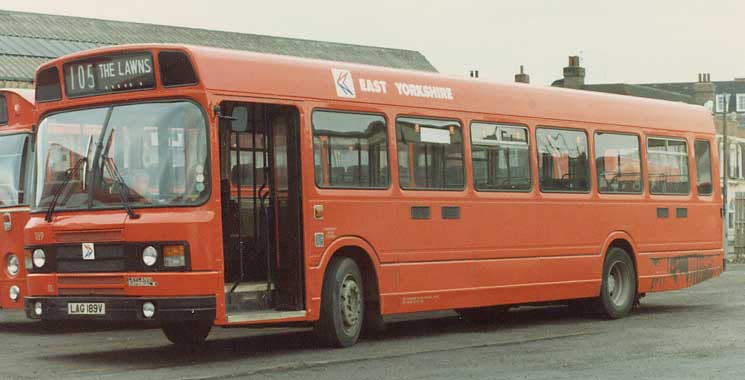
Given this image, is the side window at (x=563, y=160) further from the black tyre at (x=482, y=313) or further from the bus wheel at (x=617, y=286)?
the black tyre at (x=482, y=313)

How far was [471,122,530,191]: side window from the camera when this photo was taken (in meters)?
17.7

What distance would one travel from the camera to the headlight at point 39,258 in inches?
558

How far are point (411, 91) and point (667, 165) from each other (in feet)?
20.3

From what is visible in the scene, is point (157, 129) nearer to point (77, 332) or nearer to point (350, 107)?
point (350, 107)

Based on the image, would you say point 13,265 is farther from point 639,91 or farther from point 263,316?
point 639,91

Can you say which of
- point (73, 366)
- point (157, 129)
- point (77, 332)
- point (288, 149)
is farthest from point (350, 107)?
point (77, 332)

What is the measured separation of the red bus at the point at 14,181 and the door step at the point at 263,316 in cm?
501

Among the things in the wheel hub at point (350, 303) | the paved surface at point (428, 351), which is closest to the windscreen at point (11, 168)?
the paved surface at point (428, 351)

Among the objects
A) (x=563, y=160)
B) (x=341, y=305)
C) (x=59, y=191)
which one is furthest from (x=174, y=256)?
(x=563, y=160)

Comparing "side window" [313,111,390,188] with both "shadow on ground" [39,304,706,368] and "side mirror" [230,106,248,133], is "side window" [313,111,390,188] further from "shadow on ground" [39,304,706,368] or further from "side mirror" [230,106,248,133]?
"shadow on ground" [39,304,706,368]

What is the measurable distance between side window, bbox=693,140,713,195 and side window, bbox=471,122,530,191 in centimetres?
468

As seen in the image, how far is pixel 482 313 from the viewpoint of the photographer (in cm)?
2006

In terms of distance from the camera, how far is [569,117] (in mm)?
19625

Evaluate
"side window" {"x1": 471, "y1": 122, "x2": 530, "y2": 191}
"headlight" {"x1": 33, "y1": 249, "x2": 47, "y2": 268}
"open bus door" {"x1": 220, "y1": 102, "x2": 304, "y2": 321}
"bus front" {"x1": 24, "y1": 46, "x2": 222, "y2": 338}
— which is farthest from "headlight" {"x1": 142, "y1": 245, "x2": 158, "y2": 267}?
"side window" {"x1": 471, "y1": 122, "x2": 530, "y2": 191}
